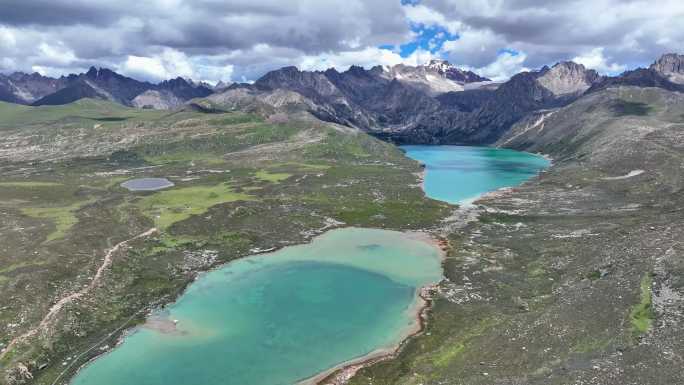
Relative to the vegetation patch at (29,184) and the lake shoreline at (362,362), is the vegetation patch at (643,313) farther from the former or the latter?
the vegetation patch at (29,184)

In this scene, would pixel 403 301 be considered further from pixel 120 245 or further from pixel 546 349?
pixel 120 245

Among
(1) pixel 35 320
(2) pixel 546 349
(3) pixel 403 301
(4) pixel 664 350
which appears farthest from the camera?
(3) pixel 403 301

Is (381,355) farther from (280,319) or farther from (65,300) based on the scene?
(65,300)

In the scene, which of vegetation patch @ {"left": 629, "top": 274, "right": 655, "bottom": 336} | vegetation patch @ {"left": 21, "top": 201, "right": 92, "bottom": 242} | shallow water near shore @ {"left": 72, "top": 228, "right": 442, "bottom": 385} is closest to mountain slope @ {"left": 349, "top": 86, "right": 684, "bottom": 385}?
vegetation patch @ {"left": 629, "top": 274, "right": 655, "bottom": 336}

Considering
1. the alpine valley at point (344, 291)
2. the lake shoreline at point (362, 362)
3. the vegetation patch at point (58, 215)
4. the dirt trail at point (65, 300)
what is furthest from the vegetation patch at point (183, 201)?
the lake shoreline at point (362, 362)

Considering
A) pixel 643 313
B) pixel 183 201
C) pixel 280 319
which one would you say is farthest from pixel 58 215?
pixel 643 313

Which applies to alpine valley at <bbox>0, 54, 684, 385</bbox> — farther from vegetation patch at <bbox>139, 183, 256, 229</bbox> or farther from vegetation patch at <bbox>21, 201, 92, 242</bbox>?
vegetation patch at <bbox>139, 183, 256, 229</bbox>

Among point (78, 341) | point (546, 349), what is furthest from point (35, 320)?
point (546, 349)
